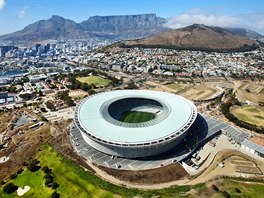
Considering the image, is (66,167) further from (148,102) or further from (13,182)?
(148,102)

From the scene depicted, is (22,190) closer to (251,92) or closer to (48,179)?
(48,179)

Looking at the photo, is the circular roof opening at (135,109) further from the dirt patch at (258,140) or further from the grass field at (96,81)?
the grass field at (96,81)

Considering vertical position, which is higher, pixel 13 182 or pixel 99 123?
pixel 99 123

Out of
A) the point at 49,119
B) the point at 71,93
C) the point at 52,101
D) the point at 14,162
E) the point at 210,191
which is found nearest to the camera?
the point at 210,191

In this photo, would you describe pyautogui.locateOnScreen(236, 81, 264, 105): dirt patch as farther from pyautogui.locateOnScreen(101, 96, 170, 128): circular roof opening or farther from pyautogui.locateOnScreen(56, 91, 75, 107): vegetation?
pyautogui.locateOnScreen(56, 91, 75, 107): vegetation

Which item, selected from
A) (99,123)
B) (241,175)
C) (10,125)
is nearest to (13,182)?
(99,123)

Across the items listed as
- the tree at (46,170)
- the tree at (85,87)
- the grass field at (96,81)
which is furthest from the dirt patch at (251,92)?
the tree at (46,170)
